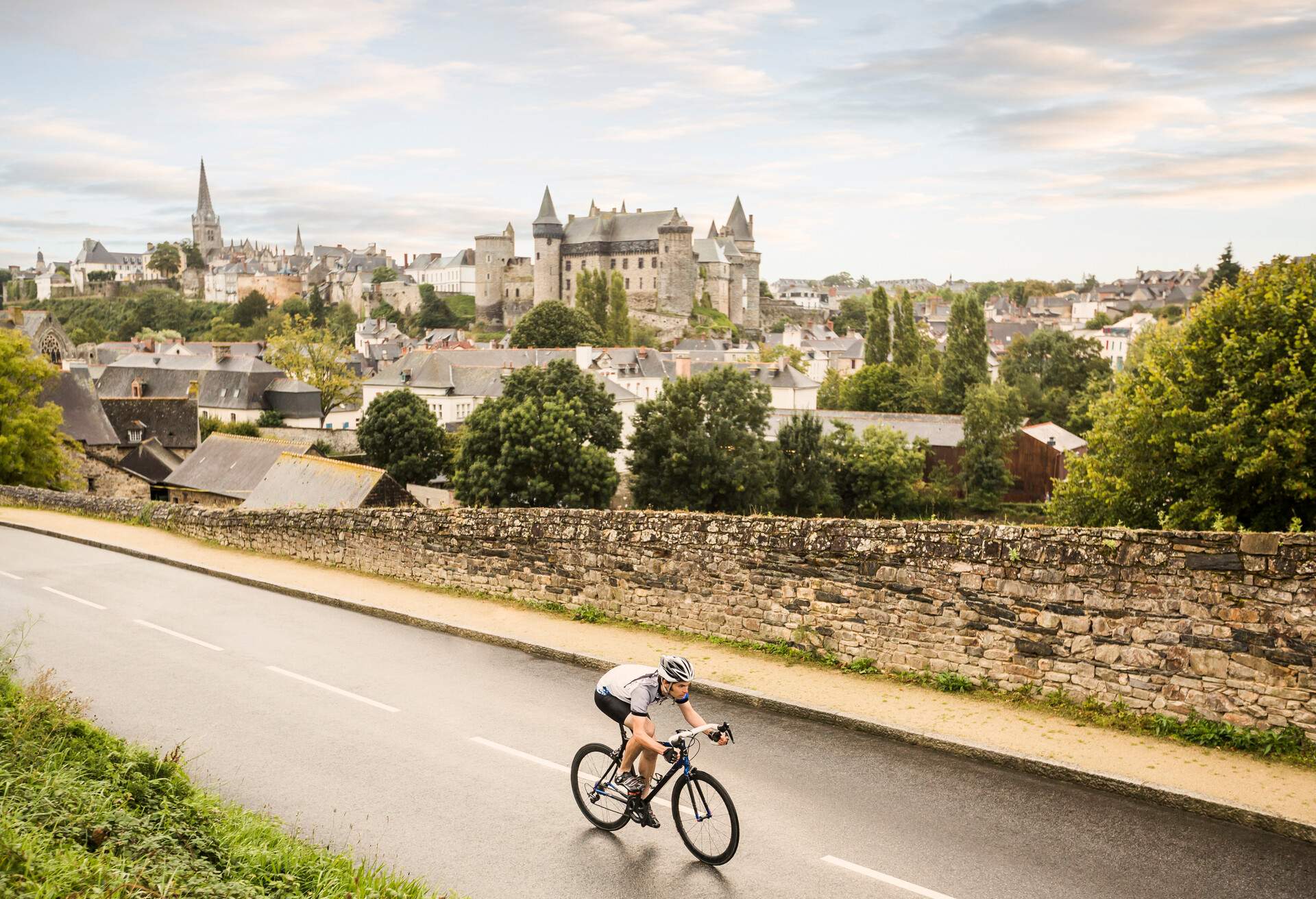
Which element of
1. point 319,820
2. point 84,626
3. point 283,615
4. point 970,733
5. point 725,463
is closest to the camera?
point 319,820

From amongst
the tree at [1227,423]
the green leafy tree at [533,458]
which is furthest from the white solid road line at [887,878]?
the green leafy tree at [533,458]

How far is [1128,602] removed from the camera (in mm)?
9039

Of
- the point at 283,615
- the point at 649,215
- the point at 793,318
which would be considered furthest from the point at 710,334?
the point at 283,615

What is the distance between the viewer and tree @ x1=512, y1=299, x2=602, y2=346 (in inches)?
4035

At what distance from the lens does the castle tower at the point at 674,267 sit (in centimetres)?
13875

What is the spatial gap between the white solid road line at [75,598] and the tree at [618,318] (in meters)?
98.1

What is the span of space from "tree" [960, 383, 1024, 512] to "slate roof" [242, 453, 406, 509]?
42027mm

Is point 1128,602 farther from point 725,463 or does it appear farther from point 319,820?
point 725,463

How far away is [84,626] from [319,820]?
8.13 m

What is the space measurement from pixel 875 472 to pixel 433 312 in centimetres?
10945

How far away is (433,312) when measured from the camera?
157 m

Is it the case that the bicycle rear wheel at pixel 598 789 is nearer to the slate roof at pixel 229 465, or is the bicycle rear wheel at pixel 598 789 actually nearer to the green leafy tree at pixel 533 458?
the slate roof at pixel 229 465

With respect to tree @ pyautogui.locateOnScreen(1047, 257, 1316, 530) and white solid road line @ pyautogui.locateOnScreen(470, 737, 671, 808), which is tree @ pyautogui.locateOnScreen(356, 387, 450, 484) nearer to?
tree @ pyautogui.locateOnScreen(1047, 257, 1316, 530)

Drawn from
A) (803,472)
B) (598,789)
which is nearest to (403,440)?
(803,472)
